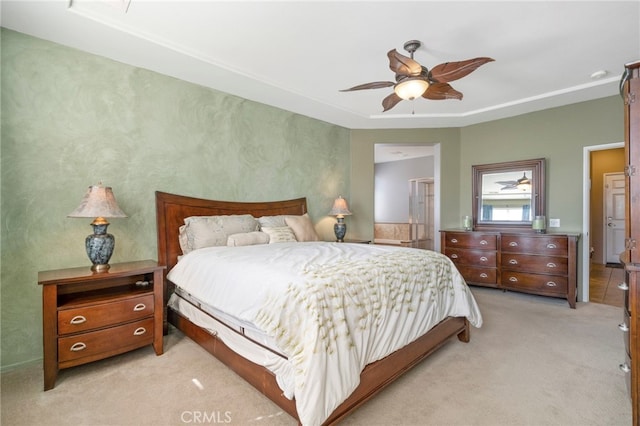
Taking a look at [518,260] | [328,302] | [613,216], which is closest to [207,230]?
[328,302]

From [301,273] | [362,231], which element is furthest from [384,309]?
[362,231]

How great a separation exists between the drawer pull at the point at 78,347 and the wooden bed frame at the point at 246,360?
0.73m

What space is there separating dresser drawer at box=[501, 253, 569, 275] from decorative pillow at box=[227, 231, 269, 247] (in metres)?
3.40

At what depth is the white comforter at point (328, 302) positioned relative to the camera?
1452mm

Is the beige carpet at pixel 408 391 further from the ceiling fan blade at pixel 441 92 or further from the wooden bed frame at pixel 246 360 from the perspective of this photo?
the ceiling fan blade at pixel 441 92

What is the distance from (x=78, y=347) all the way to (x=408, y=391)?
2316 mm

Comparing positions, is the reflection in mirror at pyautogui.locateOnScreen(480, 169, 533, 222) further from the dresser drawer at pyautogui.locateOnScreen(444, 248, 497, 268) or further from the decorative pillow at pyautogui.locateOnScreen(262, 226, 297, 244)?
the decorative pillow at pyautogui.locateOnScreen(262, 226, 297, 244)

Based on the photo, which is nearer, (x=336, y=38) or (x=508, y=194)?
(x=336, y=38)

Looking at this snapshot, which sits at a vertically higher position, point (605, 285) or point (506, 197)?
point (506, 197)

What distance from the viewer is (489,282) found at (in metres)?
4.36

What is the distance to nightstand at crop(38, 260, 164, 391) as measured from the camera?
2025mm

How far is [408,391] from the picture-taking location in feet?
6.37

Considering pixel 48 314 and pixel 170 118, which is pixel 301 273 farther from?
pixel 170 118

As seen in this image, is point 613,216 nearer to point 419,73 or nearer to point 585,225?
point 585,225
